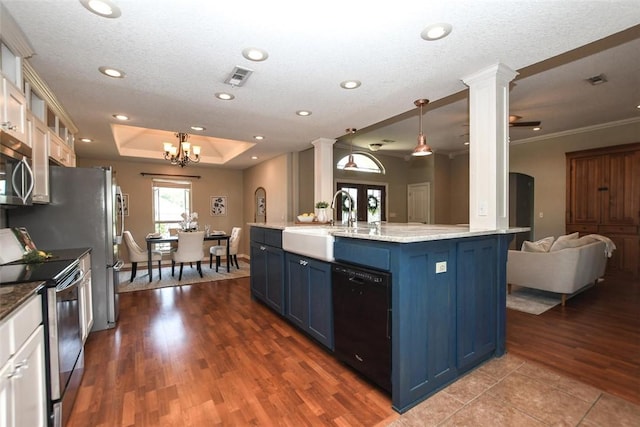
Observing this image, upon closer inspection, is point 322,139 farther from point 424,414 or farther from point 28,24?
point 424,414

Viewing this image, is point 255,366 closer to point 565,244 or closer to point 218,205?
point 565,244

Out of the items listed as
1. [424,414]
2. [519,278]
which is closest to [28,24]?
[424,414]

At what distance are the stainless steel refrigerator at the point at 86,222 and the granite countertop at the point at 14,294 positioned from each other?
177 centimetres

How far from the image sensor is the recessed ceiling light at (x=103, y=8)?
1.69 meters

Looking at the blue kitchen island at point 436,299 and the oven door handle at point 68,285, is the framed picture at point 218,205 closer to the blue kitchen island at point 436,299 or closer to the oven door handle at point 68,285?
the oven door handle at point 68,285

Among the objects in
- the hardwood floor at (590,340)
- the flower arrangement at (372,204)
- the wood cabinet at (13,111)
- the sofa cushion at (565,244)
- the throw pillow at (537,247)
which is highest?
the wood cabinet at (13,111)

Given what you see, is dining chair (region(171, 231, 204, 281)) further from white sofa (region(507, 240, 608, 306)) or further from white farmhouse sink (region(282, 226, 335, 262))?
white sofa (region(507, 240, 608, 306))

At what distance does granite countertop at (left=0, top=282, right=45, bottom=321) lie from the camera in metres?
1.21

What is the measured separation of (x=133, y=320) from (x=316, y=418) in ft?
9.00

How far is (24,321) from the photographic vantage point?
1.36 m

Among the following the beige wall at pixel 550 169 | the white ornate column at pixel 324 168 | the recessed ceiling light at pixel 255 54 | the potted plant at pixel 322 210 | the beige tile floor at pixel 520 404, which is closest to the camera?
the beige tile floor at pixel 520 404

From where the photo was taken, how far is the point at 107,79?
8.82 feet

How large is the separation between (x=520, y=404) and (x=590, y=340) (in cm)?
156

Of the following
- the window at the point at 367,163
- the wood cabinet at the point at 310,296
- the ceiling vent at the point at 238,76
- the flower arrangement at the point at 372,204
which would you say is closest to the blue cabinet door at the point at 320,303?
the wood cabinet at the point at 310,296
